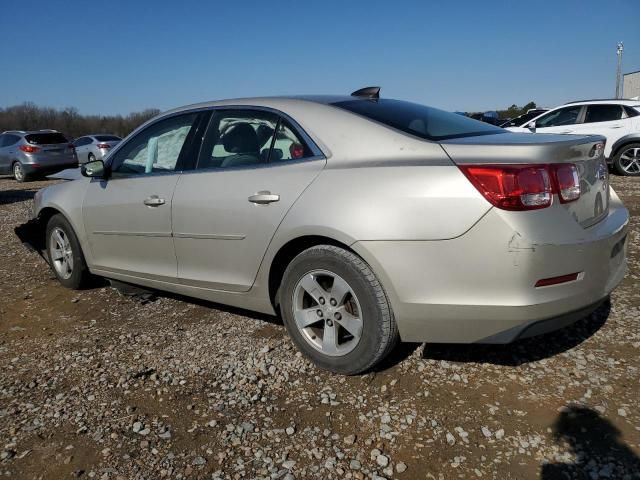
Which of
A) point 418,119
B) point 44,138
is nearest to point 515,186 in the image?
point 418,119

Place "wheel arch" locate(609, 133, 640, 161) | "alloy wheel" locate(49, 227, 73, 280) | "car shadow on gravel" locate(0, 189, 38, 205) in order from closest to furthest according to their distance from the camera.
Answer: "alloy wheel" locate(49, 227, 73, 280) < "wheel arch" locate(609, 133, 640, 161) < "car shadow on gravel" locate(0, 189, 38, 205)

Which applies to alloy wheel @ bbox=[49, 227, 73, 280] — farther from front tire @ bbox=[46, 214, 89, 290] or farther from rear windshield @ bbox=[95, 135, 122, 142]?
rear windshield @ bbox=[95, 135, 122, 142]

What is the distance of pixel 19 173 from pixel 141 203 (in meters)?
14.8

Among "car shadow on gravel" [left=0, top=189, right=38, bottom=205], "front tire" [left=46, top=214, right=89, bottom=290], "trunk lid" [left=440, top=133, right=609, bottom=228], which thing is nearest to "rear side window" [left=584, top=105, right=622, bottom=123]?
"trunk lid" [left=440, top=133, right=609, bottom=228]

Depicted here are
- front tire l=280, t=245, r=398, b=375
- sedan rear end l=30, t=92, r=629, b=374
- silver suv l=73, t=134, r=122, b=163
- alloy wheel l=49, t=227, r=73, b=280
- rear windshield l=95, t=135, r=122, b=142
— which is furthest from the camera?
rear windshield l=95, t=135, r=122, b=142

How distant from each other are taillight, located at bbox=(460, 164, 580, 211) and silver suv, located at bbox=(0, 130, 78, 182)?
16.4 metres

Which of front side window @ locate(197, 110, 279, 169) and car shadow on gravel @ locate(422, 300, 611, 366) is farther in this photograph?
front side window @ locate(197, 110, 279, 169)

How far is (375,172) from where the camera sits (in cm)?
264

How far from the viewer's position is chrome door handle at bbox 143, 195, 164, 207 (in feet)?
11.8

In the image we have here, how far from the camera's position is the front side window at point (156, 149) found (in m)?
3.72

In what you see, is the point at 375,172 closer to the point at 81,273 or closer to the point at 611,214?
the point at 611,214

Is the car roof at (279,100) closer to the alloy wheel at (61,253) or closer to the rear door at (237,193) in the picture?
the rear door at (237,193)

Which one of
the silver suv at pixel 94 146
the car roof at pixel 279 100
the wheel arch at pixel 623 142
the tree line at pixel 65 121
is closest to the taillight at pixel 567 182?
the car roof at pixel 279 100

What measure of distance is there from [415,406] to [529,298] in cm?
80
